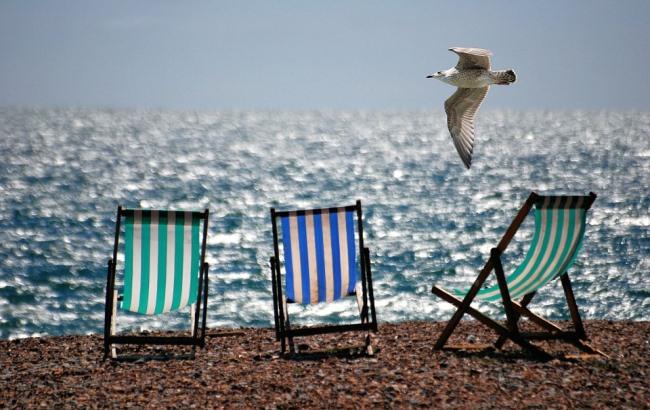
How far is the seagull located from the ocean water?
644 cm

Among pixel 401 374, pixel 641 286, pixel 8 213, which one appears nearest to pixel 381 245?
pixel 641 286

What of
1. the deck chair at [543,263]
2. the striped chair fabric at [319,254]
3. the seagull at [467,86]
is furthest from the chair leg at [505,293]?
the seagull at [467,86]

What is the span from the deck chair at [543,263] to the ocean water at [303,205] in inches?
318

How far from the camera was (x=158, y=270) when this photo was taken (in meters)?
5.46

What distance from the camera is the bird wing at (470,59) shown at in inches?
252

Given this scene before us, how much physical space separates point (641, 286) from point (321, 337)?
1253 centimetres

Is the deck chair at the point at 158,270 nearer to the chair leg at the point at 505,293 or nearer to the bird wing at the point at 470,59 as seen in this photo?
the chair leg at the point at 505,293

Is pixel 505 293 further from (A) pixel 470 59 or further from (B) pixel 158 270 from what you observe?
(A) pixel 470 59

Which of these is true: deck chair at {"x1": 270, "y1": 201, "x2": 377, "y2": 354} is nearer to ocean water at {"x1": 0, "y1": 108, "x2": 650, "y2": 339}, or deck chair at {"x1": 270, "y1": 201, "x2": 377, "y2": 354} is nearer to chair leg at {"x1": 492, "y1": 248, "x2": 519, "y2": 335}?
chair leg at {"x1": 492, "y1": 248, "x2": 519, "y2": 335}

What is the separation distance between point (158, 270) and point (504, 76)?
10.6 ft

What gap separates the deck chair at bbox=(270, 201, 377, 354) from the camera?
209 inches

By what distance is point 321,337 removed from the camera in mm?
5965

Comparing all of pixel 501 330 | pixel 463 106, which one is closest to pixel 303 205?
pixel 463 106

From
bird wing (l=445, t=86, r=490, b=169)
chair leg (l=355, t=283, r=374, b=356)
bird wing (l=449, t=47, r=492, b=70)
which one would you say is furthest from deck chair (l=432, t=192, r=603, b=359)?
bird wing (l=445, t=86, r=490, b=169)
